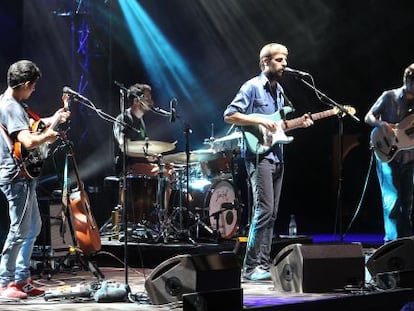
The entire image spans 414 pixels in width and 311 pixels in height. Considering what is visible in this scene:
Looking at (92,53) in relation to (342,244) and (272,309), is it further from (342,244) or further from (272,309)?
(272,309)

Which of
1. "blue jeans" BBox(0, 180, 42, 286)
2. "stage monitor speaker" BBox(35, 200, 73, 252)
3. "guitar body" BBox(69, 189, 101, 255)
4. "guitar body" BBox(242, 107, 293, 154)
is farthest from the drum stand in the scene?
"blue jeans" BBox(0, 180, 42, 286)

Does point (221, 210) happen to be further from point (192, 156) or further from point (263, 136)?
point (263, 136)

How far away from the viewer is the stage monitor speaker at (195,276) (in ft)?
14.8

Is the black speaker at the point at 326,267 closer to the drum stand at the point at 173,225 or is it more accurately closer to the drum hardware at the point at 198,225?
the drum stand at the point at 173,225

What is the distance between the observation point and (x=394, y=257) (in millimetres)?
5453

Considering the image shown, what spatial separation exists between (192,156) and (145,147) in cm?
86

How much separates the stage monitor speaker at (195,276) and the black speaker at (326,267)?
75 centimetres

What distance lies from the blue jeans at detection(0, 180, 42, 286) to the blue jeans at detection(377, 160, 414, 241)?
140 inches

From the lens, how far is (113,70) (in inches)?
438

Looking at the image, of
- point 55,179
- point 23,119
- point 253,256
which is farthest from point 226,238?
point 23,119

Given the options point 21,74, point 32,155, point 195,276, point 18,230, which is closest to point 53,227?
point 18,230

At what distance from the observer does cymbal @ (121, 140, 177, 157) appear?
28.4 feet

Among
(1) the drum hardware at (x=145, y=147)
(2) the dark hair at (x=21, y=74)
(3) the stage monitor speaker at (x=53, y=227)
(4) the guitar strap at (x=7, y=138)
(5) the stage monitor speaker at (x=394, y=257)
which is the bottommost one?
(5) the stage monitor speaker at (x=394, y=257)

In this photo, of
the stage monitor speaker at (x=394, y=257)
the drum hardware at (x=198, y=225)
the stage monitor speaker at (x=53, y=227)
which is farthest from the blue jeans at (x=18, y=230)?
the drum hardware at (x=198, y=225)
